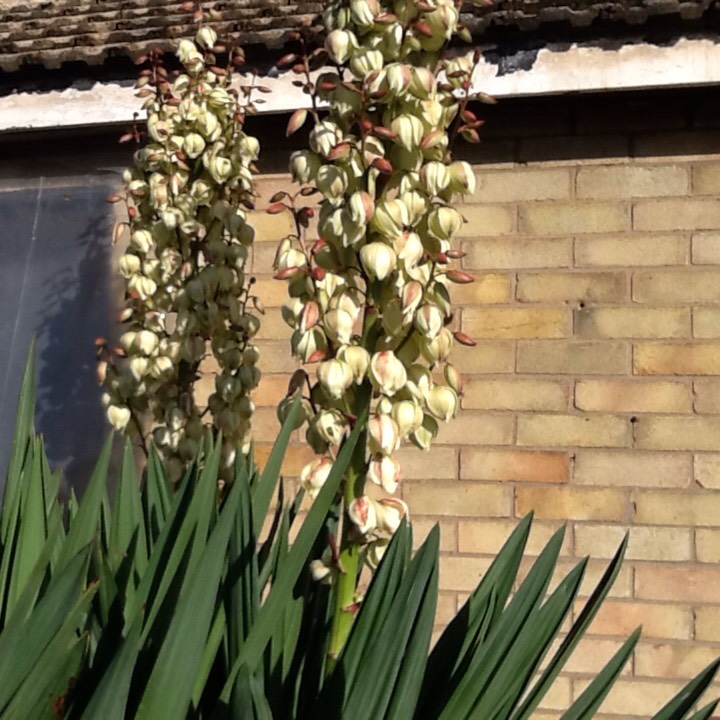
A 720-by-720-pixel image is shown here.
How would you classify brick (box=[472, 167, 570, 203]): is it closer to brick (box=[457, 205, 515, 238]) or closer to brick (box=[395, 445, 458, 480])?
brick (box=[457, 205, 515, 238])

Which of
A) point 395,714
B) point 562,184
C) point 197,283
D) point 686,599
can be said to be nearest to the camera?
point 395,714

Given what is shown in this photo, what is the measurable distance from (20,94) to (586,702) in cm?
282

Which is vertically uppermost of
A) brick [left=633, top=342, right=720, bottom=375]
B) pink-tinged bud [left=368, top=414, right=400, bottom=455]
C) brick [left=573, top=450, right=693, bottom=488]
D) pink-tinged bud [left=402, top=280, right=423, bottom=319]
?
brick [left=633, top=342, right=720, bottom=375]

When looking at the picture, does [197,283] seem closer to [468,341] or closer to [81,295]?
[468,341]

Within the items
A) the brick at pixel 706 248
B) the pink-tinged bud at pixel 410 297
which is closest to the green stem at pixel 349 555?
the pink-tinged bud at pixel 410 297

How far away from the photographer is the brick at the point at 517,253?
324 centimetres

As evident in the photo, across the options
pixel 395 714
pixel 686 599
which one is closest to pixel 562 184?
pixel 686 599

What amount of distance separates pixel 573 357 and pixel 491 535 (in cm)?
57

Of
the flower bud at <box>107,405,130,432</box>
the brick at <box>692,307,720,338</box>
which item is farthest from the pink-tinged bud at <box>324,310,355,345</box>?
the brick at <box>692,307,720,338</box>

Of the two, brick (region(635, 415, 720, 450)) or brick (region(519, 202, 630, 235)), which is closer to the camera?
brick (region(635, 415, 720, 450))

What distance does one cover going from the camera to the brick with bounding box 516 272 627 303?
3170mm

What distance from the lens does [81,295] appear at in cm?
369

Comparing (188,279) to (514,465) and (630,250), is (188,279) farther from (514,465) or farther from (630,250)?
(630,250)

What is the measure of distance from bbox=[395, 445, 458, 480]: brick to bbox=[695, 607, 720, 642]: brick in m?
0.78
